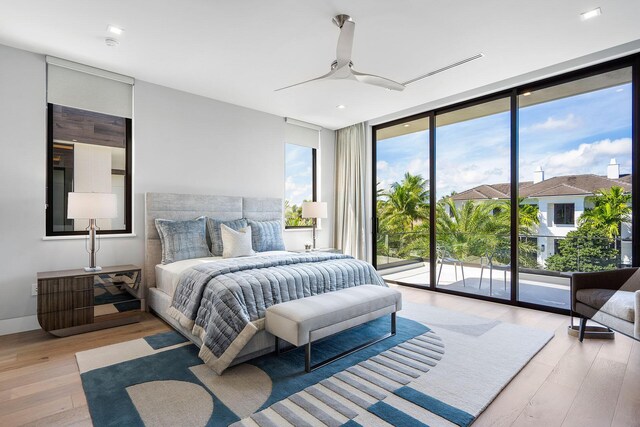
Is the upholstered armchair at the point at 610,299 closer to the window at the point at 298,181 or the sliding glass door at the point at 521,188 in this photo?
the sliding glass door at the point at 521,188

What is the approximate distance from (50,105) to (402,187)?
471 cm

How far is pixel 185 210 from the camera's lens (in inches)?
163

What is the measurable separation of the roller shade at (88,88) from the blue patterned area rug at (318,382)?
2.57m

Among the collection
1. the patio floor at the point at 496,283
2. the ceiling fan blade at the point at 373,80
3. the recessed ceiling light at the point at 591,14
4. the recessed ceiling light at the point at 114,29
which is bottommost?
the patio floor at the point at 496,283

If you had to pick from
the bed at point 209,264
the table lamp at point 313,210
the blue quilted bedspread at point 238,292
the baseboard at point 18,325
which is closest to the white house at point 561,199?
the bed at point 209,264

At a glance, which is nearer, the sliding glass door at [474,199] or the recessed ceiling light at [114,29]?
the recessed ceiling light at [114,29]

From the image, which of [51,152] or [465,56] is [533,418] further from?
[51,152]

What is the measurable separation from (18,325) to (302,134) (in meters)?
4.42

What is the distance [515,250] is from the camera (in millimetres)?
4105

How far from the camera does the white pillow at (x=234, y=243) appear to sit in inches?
149

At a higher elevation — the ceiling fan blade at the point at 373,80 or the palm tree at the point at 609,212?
the ceiling fan blade at the point at 373,80

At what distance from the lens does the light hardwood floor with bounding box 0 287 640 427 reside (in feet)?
6.10

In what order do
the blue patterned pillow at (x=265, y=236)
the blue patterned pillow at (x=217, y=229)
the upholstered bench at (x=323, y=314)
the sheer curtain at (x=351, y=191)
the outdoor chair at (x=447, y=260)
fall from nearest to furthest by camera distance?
the upholstered bench at (x=323, y=314) < the blue patterned pillow at (x=217, y=229) < the blue patterned pillow at (x=265, y=236) < the outdoor chair at (x=447, y=260) < the sheer curtain at (x=351, y=191)

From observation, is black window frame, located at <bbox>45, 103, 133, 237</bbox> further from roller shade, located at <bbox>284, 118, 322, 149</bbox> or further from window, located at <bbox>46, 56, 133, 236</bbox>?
roller shade, located at <bbox>284, 118, 322, 149</bbox>
